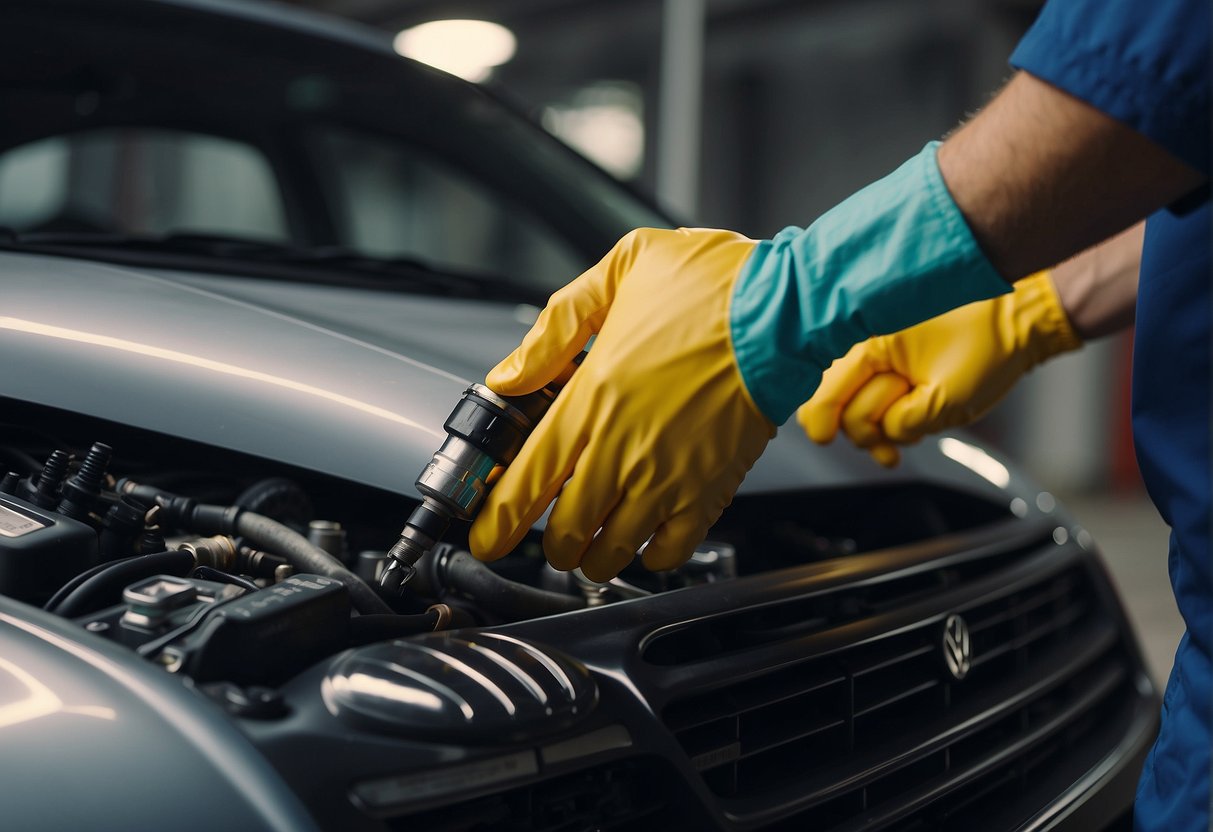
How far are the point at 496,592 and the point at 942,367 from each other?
749 millimetres

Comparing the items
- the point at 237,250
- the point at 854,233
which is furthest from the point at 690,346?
the point at 237,250

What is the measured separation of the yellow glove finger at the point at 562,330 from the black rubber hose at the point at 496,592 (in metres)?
0.16

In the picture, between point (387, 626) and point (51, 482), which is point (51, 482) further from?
point (387, 626)

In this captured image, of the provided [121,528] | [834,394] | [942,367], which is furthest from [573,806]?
[942,367]

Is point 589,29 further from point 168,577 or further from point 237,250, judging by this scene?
point 168,577

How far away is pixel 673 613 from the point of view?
0.97 metres

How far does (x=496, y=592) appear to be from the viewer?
976 millimetres

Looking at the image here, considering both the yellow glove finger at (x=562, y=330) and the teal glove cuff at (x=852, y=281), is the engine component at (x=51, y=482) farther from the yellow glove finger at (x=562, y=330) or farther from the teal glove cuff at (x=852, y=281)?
the teal glove cuff at (x=852, y=281)

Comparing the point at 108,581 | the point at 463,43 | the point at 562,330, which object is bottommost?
the point at 108,581

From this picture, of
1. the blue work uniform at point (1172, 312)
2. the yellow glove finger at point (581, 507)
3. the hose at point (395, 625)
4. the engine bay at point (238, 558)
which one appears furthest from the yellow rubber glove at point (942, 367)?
the hose at point (395, 625)

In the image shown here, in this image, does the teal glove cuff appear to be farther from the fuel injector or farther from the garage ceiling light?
the garage ceiling light

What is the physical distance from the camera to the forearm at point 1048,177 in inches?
31.7

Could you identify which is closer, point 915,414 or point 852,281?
point 852,281

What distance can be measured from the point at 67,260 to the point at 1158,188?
1.10m
